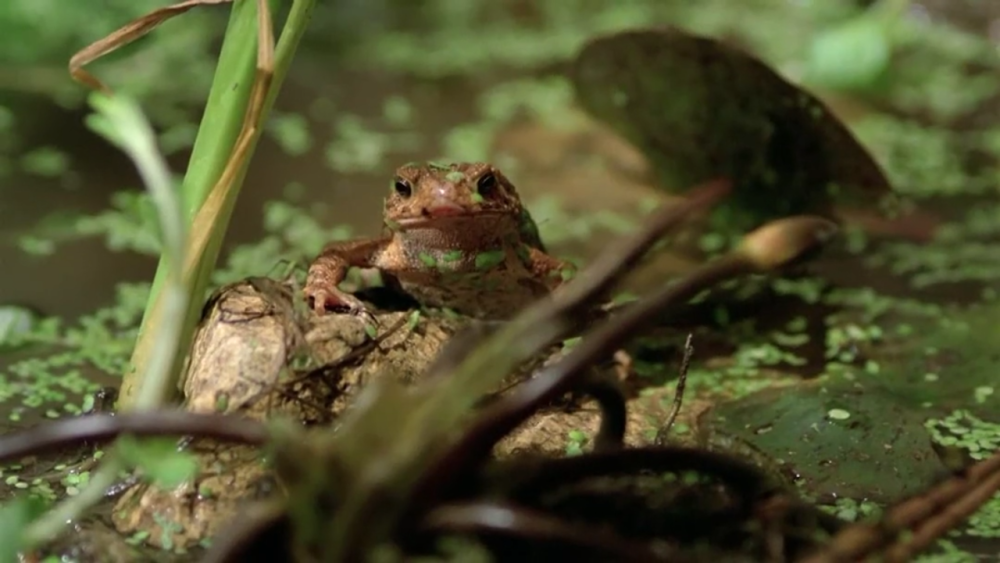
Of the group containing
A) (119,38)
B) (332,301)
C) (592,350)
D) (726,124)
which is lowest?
(332,301)

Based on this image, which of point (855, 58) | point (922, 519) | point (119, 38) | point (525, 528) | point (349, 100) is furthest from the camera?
point (349, 100)

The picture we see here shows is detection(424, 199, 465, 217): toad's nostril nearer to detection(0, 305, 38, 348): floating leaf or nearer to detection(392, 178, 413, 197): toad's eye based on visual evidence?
detection(392, 178, 413, 197): toad's eye

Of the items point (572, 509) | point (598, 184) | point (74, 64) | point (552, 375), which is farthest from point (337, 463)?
point (598, 184)

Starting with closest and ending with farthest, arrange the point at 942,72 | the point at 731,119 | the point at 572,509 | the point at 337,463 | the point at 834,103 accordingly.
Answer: the point at 337,463 < the point at 572,509 < the point at 731,119 < the point at 834,103 < the point at 942,72

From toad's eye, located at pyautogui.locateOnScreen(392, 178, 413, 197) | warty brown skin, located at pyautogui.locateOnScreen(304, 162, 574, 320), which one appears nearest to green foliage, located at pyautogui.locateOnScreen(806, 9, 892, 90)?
warty brown skin, located at pyautogui.locateOnScreen(304, 162, 574, 320)

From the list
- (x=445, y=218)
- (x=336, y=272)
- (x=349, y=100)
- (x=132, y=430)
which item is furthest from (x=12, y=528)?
(x=349, y=100)

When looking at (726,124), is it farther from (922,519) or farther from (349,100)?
(349,100)

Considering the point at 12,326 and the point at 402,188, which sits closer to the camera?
the point at 12,326

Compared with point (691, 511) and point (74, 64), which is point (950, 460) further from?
point (74, 64)
